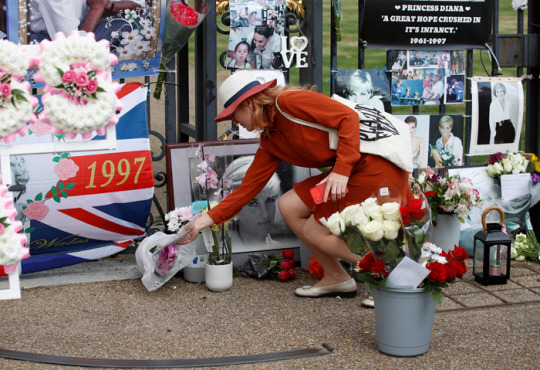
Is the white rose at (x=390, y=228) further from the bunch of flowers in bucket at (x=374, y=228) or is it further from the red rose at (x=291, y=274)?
the red rose at (x=291, y=274)

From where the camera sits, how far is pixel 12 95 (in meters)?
2.84

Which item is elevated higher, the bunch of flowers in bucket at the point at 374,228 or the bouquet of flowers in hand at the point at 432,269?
the bunch of flowers in bucket at the point at 374,228

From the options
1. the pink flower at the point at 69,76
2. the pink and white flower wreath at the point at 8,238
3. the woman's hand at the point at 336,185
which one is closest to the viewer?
the pink and white flower wreath at the point at 8,238

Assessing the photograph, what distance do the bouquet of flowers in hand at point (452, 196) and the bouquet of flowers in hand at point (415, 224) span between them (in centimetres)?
140

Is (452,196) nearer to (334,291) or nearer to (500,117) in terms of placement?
(500,117)

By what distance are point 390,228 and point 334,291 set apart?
107 centimetres

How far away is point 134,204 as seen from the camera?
174 inches

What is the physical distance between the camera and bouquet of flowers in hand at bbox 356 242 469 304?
123 inches

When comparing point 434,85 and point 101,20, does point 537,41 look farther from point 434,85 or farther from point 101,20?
point 101,20

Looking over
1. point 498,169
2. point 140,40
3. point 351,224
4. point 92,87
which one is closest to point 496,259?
point 498,169

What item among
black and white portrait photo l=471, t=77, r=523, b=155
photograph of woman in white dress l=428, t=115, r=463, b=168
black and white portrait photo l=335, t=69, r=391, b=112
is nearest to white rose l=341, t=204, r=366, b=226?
black and white portrait photo l=335, t=69, r=391, b=112

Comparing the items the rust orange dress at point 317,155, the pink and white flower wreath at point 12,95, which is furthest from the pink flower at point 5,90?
the rust orange dress at point 317,155

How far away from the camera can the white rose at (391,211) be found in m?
3.09

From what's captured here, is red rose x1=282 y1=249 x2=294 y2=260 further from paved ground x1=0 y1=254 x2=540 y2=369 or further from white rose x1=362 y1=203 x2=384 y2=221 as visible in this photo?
white rose x1=362 y1=203 x2=384 y2=221
